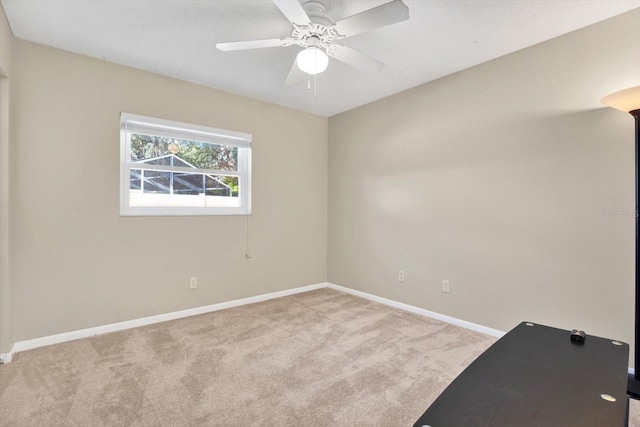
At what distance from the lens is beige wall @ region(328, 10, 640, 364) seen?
216 centimetres

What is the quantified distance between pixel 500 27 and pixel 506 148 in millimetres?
959

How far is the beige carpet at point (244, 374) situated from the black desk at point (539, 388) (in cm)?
66

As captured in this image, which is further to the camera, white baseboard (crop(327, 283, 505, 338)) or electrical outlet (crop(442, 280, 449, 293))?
electrical outlet (crop(442, 280, 449, 293))

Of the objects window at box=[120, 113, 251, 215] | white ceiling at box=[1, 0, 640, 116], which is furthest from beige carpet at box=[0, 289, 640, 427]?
white ceiling at box=[1, 0, 640, 116]

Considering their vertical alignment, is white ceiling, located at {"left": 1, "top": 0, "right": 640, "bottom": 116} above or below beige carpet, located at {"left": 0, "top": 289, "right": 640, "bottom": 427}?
above

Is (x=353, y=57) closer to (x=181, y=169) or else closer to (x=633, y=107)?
(x=633, y=107)

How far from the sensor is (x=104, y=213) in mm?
2799

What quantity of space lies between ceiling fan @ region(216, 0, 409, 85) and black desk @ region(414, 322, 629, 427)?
5.73ft

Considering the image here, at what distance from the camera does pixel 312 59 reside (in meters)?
1.99

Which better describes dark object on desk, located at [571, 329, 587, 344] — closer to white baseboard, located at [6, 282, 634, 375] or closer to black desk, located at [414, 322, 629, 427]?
black desk, located at [414, 322, 629, 427]

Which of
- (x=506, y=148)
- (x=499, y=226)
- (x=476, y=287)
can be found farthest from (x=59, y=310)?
(x=506, y=148)

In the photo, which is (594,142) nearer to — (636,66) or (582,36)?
(636,66)

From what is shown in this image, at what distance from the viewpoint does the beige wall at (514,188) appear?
216 centimetres

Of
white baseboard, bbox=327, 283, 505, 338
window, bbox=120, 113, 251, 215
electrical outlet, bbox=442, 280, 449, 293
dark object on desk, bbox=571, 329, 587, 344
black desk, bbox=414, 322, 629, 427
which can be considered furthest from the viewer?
electrical outlet, bbox=442, 280, 449, 293
